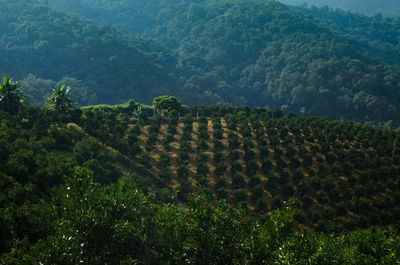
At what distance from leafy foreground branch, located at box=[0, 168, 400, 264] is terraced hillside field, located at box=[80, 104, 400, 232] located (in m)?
20.1

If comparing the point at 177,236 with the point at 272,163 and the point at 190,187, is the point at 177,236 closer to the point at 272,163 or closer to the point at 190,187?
the point at 190,187

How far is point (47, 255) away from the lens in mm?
17406

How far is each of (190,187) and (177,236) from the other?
86.7ft

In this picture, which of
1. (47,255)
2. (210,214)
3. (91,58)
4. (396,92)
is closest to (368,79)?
(396,92)

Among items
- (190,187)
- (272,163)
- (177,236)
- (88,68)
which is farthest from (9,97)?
(88,68)

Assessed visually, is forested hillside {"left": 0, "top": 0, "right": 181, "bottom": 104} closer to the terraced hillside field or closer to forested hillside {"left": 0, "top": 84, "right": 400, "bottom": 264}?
forested hillside {"left": 0, "top": 84, "right": 400, "bottom": 264}

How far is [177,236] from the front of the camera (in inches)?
938

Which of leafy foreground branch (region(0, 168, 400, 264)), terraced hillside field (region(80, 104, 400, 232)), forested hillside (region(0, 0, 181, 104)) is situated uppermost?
leafy foreground branch (region(0, 168, 400, 264))

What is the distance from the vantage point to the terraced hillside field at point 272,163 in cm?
4703

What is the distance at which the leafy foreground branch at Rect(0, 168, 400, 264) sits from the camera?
821 inches

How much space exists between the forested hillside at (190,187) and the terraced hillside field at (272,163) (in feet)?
0.67

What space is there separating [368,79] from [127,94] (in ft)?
407

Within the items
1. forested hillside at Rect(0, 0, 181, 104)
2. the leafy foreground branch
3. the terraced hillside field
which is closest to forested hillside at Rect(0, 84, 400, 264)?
the leafy foreground branch

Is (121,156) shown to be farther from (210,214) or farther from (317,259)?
(317,259)
